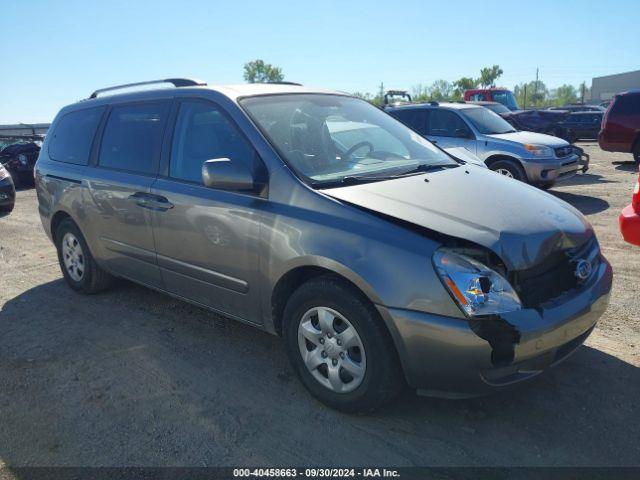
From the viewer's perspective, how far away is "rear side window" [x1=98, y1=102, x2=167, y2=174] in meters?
4.10

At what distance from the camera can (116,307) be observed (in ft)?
16.1

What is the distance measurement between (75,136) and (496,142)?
6.82 m

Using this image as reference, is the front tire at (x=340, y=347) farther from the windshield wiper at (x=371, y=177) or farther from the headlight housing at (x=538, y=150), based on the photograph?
the headlight housing at (x=538, y=150)

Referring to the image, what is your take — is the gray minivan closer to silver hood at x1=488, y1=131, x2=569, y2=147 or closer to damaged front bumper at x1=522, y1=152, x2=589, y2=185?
damaged front bumper at x1=522, y1=152, x2=589, y2=185

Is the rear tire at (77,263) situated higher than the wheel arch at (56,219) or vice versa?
the wheel arch at (56,219)

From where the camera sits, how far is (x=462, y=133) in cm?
971

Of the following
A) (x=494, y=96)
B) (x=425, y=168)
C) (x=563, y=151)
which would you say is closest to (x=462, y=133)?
(x=563, y=151)

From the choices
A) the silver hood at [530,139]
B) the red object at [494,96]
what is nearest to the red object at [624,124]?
the silver hood at [530,139]

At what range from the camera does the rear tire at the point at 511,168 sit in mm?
9164

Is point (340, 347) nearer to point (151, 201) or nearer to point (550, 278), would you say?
point (550, 278)

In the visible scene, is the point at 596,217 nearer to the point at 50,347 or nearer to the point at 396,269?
the point at 396,269

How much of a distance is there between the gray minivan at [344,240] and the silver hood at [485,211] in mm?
13

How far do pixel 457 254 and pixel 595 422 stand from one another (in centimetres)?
121

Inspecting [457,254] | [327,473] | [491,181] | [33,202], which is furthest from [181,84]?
[33,202]
